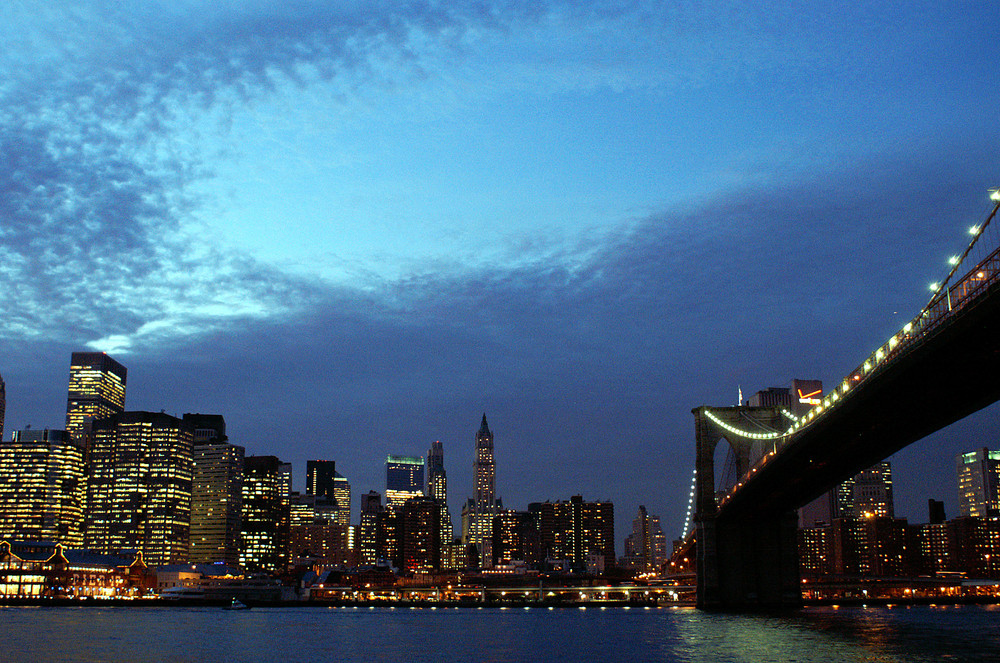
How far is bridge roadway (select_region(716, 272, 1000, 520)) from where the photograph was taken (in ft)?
106

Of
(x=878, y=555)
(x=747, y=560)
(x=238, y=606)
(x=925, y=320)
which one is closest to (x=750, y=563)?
(x=747, y=560)

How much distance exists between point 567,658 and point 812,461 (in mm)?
19701

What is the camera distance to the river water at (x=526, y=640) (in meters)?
42.1

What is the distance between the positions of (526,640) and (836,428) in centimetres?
2050

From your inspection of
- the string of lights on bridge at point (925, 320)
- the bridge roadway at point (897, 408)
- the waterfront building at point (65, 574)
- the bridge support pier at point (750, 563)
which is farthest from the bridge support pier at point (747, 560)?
the waterfront building at point (65, 574)

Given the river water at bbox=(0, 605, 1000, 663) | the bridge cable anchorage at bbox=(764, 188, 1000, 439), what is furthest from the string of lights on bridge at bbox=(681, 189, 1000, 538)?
the river water at bbox=(0, 605, 1000, 663)

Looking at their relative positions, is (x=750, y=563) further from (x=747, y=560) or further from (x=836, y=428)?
(x=836, y=428)

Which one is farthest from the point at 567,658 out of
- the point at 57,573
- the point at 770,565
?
the point at 57,573

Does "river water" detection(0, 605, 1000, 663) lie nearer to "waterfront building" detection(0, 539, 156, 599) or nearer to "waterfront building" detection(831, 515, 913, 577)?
"waterfront building" detection(0, 539, 156, 599)

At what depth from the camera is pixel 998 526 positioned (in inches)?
7648

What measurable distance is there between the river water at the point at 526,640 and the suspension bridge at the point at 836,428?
4.23 m

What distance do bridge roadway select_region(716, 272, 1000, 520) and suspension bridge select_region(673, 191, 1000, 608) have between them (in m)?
0.05

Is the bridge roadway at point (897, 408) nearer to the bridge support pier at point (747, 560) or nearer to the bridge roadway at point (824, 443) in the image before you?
the bridge roadway at point (824, 443)

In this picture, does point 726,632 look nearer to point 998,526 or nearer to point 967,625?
point 967,625
